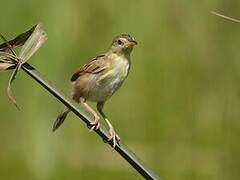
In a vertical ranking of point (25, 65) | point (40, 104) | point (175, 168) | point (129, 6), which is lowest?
point (175, 168)

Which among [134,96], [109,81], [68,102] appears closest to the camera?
[68,102]

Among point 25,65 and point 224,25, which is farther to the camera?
point 224,25

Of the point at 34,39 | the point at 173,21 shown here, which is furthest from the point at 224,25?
the point at 34,39

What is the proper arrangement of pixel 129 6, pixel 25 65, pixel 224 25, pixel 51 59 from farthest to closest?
pixel 129 6
pixel 51 59
pixel 224 25
pixel 25 65

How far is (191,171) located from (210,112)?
193 mm

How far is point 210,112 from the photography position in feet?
8.73

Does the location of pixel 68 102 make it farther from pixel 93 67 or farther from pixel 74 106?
pixel 93 67

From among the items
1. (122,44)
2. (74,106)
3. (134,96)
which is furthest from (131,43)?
(134,96)

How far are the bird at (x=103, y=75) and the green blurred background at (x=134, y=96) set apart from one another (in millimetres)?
565

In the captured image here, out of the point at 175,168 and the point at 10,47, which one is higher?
the point at 10,47

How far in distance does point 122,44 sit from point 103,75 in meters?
0.08

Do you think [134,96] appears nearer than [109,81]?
No

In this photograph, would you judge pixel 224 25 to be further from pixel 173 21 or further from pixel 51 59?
pixel 51 59

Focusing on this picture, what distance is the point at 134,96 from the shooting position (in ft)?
9.00
